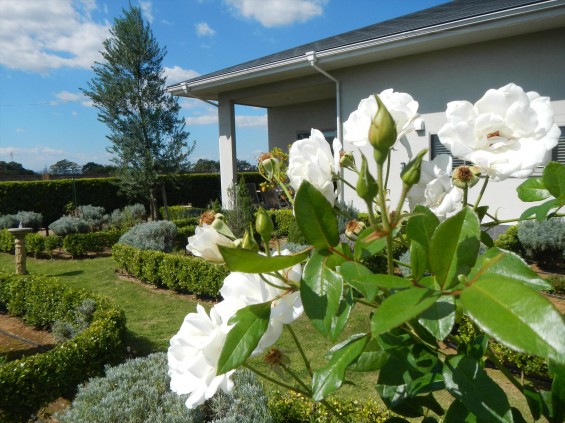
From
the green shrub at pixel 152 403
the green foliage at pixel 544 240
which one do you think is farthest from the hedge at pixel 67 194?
the green shrub at pixel 152 403

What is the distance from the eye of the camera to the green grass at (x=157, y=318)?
386 cm

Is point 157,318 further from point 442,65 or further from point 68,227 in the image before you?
point 442,65

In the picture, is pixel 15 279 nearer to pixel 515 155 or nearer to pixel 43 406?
pixel 43 406

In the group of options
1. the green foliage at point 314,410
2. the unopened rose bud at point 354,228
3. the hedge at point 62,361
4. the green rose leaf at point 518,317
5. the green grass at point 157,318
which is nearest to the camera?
the green rose leaf at point 518,317

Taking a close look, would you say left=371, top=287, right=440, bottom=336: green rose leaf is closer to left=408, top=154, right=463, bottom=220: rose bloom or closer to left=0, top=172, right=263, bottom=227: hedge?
left=408, top=154, right=463, bottom=220: rose bloom

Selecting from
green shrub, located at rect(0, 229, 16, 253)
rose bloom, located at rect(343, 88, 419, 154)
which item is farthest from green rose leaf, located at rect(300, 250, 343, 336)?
green shrub, located at rect(0, 229, 16, 253)

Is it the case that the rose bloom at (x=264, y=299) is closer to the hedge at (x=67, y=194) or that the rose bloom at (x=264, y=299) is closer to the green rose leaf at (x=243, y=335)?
the green rose leaf at (x=243, y=335)

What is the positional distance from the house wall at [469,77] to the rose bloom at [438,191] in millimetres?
5478

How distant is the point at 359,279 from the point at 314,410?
8.87 ft

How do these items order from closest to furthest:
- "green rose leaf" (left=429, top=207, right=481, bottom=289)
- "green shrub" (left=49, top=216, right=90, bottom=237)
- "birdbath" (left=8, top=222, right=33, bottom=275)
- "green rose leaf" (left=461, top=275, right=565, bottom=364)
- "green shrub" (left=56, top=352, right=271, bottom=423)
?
1. "green rose leaf" (left=461, top=275, right=565, bottom=364)
2. "green rose leaf" (left=429, top=207, right=481, bottom=289)
3. "green shrub" (left=56, top=352, right=271, bottom=423)
4. "birdbath" (left=8, top=222, right=33, bottom=275)
5. "green shrub" (left=49, top=216, right=90, bottom=237)

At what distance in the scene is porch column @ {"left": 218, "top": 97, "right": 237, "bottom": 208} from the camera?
1091 cm

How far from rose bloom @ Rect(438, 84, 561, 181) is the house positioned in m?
5.43

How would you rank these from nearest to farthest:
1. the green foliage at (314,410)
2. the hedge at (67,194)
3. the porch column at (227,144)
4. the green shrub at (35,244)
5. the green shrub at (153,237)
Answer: the green foliage at (314,410), the green shrub at (153,237), the green shrub at (35,244), the porch column at (227,144), the hedge at (67,194)

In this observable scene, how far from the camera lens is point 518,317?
0.32 meters
